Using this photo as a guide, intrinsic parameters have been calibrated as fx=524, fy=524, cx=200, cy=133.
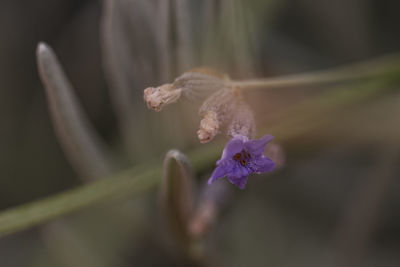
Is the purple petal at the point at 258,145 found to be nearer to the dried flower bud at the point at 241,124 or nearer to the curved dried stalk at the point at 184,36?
the dried flower bud at the point at 241,124

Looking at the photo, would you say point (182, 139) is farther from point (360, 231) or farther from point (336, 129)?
point (360, 231)

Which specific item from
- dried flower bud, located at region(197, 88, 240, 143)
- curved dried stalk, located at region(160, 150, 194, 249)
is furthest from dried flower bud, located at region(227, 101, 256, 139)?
curved dried stalk, located at region(160, 150, 194, 249)

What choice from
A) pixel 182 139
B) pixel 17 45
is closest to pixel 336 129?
pixel 182 139

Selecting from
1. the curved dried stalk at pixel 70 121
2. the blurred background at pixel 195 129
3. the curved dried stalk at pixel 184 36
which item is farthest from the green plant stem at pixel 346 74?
the curved dried stalk at pixel 70 121

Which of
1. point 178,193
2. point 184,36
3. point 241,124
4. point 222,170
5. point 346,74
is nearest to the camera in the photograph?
point 222,170

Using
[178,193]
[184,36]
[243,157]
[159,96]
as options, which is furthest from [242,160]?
[184,36]

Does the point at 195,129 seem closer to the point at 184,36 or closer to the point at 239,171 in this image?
the point at 184,36

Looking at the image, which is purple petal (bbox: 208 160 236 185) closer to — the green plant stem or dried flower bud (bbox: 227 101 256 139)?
dried flower bud (bbox: 227 101 256 139)
